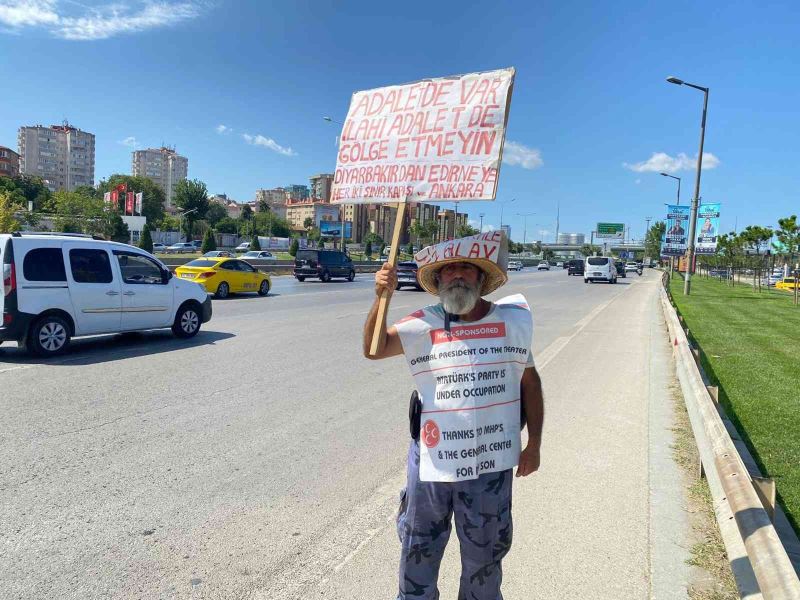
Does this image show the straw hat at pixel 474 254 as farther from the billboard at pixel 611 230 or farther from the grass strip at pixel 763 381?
the billboard at pixel 611 230

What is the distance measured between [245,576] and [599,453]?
137 inches

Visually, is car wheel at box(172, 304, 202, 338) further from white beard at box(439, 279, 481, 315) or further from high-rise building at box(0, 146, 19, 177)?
high-rise building at box(0, 146, 19, 177)

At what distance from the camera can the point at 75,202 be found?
62.6 metres

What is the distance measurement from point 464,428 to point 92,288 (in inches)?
354

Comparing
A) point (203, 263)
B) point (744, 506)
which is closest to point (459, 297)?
point (744, 506)

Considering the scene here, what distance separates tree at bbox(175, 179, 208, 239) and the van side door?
105 m

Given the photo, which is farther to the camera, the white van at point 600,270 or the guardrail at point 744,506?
the white van at point 600,270

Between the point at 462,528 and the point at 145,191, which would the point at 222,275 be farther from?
the point at 145,191

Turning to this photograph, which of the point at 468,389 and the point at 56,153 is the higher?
the point at 56,153

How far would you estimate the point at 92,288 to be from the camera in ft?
32.0

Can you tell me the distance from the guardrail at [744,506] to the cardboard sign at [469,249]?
166 centimetres

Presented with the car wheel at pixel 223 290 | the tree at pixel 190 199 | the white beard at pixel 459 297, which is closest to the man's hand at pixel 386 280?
the white beard at pixel 459 297

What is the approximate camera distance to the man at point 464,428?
2490 millimetres

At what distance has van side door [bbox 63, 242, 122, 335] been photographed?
9.52m
